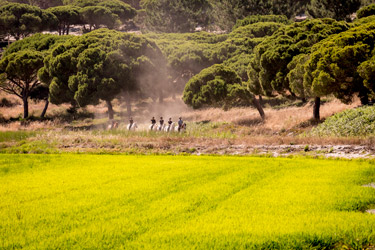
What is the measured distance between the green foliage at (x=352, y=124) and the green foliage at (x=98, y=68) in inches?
1063

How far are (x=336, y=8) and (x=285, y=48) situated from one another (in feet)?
120

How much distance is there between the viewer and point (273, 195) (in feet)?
34.6

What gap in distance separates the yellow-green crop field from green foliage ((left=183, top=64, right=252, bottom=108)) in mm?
21634

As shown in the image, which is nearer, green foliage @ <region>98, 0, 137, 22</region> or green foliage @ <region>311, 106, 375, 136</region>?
green foliage @ <region>311, 106, 375, 136</region>

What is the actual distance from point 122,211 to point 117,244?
200cm

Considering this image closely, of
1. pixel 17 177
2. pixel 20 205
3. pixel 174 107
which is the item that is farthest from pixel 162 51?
pixel 20 205

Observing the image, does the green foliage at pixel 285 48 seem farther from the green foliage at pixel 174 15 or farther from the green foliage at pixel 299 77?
the green foliage at pixel 174 15

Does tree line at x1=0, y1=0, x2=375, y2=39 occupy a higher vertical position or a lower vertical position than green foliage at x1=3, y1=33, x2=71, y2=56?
higher

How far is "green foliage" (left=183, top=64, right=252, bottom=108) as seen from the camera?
37125mm

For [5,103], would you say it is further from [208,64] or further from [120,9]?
[120,9]

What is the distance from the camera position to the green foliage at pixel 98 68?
43969 mm

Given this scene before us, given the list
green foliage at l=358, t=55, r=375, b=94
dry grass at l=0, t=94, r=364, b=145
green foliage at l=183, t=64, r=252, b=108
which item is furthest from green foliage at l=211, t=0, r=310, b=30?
green foliage at l=358, t=55, r=375, b=94

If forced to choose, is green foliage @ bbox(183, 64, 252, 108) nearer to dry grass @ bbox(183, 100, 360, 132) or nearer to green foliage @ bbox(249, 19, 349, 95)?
dry grass @ bbox(183, 100, 360, 132)

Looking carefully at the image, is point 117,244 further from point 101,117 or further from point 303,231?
point 101,117
